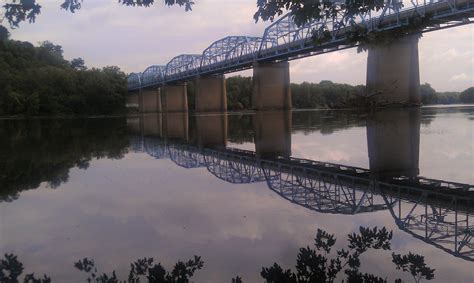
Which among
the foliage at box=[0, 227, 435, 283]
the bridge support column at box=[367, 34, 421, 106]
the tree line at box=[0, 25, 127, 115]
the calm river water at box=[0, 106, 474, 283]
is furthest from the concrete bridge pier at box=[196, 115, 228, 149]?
the tree line at box=[0, 25, 127, 115]

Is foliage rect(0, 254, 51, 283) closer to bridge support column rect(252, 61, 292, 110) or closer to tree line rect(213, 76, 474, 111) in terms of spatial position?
bridge support column rect(252, 61, 292, 110)

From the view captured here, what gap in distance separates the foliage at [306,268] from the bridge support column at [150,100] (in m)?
112

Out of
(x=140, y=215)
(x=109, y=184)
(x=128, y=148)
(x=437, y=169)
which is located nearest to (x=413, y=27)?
(x=140, y=215)

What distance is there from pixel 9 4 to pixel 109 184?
14.3 feet

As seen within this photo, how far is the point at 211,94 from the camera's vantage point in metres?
80.9

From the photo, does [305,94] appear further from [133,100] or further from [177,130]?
[177,130]

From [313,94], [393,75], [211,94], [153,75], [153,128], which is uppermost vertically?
[153,75]

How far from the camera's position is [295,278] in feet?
12.3

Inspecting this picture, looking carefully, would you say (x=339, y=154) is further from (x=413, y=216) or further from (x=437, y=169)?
(x=413, y=216)

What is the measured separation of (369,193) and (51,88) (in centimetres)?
10431

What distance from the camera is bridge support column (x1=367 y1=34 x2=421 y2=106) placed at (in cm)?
4262

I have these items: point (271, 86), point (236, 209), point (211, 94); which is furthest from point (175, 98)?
point (236, 209)

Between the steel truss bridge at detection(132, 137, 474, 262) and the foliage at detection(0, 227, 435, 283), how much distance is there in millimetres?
678

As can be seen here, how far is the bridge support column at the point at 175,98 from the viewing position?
9775 centimetres
